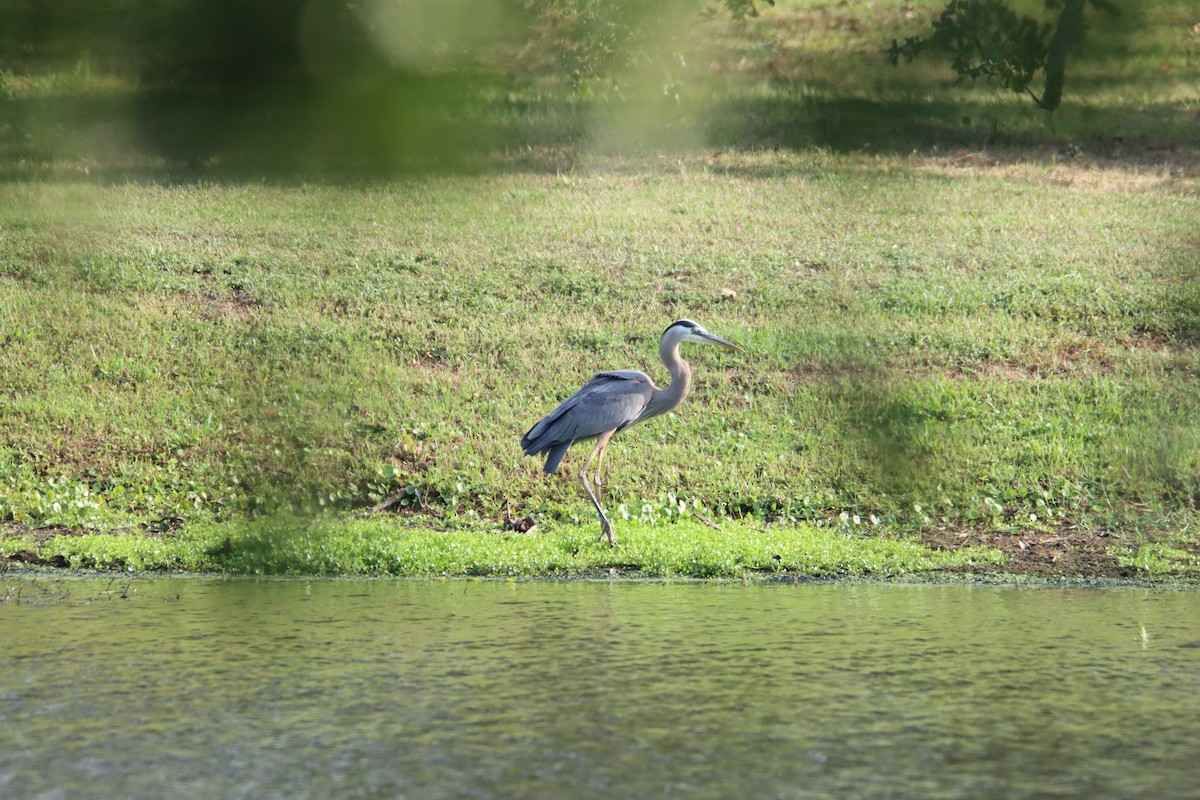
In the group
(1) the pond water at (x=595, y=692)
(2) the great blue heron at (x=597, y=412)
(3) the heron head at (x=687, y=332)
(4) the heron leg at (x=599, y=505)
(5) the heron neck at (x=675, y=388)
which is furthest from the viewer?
(3) the heron head at (x=687, y=332)

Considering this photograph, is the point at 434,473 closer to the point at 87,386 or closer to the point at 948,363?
the point at 87,386

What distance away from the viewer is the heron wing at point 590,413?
6.48 metres

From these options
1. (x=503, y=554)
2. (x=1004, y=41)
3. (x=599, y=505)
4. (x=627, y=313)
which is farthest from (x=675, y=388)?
(x=1004, y=41)

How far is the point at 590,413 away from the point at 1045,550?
2.10 metres

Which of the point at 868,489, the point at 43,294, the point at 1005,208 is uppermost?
the point at 1005,208

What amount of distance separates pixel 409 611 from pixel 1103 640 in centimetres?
228

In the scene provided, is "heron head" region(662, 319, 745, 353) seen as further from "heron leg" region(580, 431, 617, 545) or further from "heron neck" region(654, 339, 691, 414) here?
"heron leg" region(580, 431, 617, 545)

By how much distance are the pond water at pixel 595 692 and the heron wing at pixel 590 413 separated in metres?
1.27

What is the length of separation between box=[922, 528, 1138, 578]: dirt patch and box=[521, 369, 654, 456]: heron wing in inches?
59.5

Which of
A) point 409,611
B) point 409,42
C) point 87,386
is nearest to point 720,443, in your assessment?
point 409,611

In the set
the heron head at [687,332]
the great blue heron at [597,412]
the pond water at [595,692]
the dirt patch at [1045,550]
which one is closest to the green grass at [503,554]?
the dirt patch at [1045,550]

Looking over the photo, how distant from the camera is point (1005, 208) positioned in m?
10.6

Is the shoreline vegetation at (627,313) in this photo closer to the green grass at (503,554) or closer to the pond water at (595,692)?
the green grass at (503,554)

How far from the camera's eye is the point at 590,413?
6.50 meters
